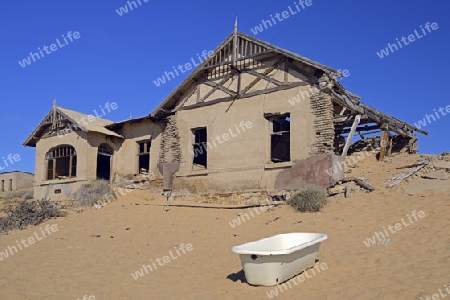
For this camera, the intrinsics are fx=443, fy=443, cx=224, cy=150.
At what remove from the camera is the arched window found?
21.7m

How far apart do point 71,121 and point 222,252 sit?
1338 cm

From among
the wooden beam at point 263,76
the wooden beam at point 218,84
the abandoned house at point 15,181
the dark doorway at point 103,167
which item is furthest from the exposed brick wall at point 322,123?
the abandoned house at point 15,181

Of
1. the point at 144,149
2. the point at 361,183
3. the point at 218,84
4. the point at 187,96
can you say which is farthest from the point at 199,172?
the point at 361,183

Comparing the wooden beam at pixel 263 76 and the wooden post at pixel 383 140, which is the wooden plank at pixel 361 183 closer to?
the wooden post at pixel 383 140

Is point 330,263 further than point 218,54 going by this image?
No

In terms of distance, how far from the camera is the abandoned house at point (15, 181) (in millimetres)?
34125

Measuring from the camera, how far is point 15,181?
3409 cm

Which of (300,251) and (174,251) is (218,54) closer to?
(174,251)

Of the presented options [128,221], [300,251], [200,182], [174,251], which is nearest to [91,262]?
[174,251]

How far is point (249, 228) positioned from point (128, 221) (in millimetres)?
4562

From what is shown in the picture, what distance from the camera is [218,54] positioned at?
17844 mm

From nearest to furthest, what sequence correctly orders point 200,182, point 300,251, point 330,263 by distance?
point 300,251 → point 330,263 → point 200,182

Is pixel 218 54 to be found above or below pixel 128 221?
above

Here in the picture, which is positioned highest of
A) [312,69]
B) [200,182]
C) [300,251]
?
[312,69]
